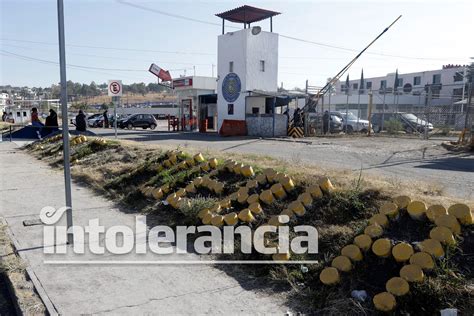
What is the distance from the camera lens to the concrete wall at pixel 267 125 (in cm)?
2485

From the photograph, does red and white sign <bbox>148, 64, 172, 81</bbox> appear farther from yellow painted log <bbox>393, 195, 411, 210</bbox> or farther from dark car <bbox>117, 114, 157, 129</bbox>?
yellow painted log <bbox>393, 195, 411, 210</bbox>

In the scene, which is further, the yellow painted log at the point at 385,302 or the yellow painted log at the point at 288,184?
the yellow painted log at the point at 288,184

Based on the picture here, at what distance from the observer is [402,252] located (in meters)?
3.86

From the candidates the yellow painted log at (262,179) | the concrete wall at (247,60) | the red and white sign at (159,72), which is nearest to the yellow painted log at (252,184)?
the yellow painted log at (262,179)

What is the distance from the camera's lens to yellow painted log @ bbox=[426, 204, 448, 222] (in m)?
4.20

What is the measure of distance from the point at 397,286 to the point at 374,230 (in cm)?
84

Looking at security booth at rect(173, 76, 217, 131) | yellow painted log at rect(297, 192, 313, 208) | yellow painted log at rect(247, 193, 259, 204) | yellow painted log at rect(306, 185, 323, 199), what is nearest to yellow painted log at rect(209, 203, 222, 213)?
yellow painted log at rect(247, 193, 259, 204)

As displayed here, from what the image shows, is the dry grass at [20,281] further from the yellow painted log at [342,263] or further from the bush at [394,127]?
the bush at [394,127]

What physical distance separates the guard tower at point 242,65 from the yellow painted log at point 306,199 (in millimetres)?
20114

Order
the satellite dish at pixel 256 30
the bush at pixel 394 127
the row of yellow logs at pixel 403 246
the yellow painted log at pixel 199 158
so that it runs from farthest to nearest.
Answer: the bush at pixel 394 127 < the satellite dish at pixel 256 30 < the yellow painted log at pixel 199 158 < the row of yellow logs at pixel 403 246

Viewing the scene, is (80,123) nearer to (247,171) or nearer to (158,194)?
(158,194)

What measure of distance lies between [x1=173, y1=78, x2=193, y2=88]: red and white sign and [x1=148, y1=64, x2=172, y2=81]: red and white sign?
815 mm

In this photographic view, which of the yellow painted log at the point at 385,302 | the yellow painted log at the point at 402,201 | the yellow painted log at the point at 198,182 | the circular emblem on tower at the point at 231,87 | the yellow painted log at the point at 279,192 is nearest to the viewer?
the yellow painted log at the point at 385,302

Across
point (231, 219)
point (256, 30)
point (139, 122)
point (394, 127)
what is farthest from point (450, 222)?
point (139, 122)
